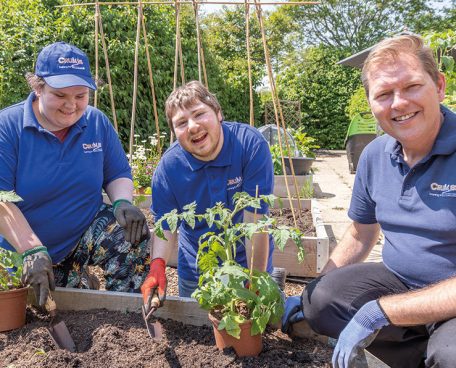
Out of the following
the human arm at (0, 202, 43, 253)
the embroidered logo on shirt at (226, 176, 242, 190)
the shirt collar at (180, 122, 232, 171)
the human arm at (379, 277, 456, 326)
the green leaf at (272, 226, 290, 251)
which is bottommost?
the human arm at (379, 277, 456, 326)

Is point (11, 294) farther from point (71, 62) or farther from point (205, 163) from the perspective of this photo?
point (71, 62)

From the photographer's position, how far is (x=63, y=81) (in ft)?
7.63

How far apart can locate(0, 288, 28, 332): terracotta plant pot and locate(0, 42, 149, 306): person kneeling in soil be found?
14 centimetres

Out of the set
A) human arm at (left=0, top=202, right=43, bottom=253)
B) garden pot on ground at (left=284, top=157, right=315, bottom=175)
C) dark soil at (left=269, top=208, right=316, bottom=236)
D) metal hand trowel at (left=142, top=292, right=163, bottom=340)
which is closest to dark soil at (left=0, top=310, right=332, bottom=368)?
metal hand trowel at (left=142, top=292, right=163, bottom=340)

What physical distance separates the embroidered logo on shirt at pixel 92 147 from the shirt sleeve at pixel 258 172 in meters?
0.85

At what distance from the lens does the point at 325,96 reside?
15172 millimetres

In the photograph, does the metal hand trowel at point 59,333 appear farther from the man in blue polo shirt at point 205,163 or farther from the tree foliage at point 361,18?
the tree foliage at point 361,18

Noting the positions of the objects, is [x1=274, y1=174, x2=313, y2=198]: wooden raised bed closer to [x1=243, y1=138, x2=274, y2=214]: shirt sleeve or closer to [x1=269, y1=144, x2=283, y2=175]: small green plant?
[x1=269, y1=144, x2=283, y2=175]: small green plant

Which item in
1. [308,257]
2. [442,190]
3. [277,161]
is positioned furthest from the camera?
[277,161]

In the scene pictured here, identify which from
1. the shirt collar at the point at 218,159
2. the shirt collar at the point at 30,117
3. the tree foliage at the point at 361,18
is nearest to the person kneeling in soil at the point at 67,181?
the shirt collar at the point at 30,117

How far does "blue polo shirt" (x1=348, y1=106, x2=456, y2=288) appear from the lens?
1671mm

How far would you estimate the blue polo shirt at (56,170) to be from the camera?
93.2 inches

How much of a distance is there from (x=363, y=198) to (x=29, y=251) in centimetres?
149

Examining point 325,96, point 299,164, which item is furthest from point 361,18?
point 299,164
